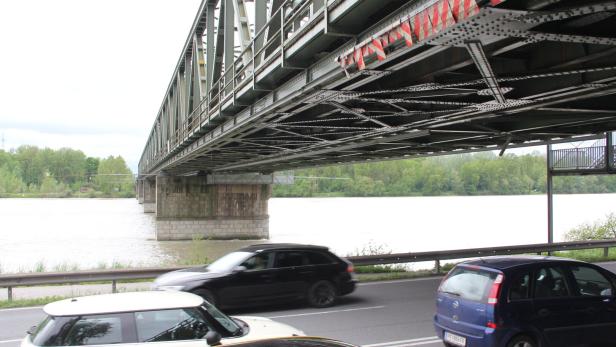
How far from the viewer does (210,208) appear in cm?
4891

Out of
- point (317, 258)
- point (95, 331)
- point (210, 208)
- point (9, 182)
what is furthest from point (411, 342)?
point (9, 182)

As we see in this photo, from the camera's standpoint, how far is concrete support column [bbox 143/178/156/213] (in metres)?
83.8

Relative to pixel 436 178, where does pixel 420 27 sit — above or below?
below

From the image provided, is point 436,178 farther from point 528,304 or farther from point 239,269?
point 528,304

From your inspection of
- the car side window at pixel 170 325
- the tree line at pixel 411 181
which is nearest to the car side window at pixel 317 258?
the car side window at pixel 170 325

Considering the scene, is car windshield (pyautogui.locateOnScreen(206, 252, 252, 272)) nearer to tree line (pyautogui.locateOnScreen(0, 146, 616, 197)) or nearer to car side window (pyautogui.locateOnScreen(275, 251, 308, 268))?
car side window (pyautogui.locateOnScreen(275, 251, 308, 268))

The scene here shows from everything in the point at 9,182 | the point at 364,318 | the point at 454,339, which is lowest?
the point at 364,318

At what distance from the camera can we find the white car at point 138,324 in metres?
5.18

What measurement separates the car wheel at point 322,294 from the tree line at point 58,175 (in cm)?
13481

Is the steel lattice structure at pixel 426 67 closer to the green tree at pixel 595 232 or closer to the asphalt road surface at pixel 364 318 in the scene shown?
the asphalt road surface at pixel 364 318

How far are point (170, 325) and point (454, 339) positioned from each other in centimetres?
368

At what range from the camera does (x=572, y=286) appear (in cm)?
729

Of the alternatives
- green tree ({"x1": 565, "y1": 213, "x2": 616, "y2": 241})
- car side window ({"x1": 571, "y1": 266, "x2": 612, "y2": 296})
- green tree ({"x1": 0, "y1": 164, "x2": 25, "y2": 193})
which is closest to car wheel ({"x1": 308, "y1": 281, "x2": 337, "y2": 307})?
car side window ({"x1": 571, "y1": 266, "x2": 612, "y2": 296})

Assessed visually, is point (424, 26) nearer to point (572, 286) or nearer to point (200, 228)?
→ point (572, 286)
